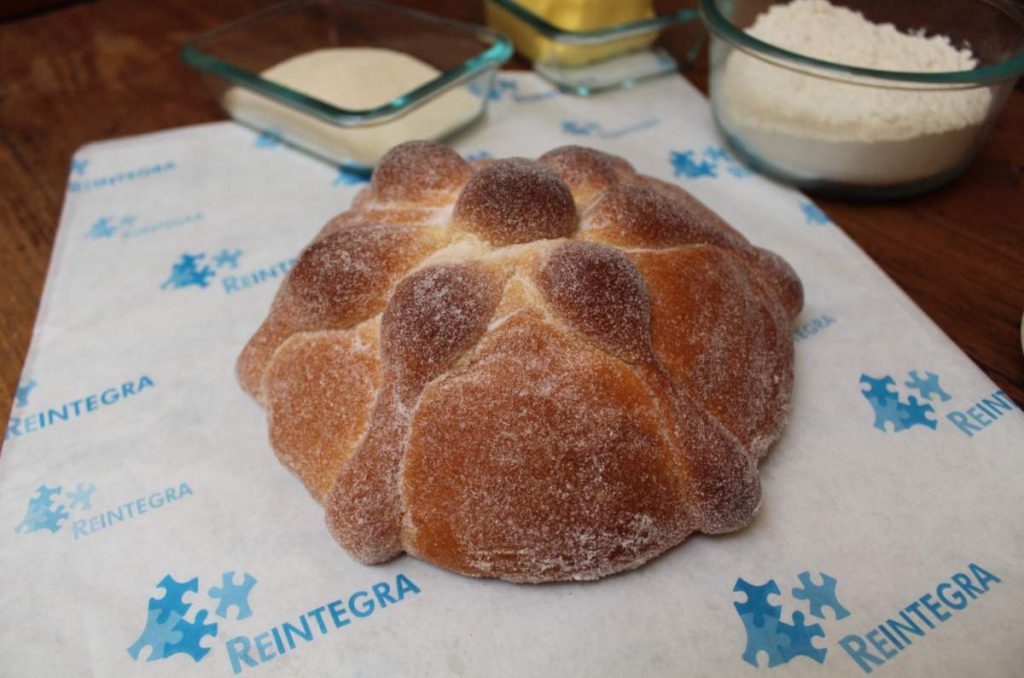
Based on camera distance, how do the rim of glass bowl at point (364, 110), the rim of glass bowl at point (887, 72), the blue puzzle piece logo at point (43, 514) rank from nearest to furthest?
the blue puzzle piece logo at point (43, 514) < the rim of glass bowl at point (887, 72) < the rim of glass bowl at point (364, 110)

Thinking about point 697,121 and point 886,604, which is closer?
point 886,604

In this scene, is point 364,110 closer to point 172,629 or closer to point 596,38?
point 596,38

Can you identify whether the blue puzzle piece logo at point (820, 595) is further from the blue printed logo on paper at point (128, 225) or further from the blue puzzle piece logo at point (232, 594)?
the blue printed logo on paper at point (128, 225)

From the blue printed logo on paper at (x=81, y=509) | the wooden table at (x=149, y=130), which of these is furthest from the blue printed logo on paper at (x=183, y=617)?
the wooden table at (x=149, y=130)

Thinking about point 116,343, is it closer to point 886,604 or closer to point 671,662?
point 671,662

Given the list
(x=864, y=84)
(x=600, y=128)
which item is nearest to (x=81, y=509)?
(x=600, y=128)

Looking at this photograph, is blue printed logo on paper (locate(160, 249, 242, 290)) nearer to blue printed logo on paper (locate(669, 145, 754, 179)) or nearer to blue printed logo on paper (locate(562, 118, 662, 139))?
blue printed logo on paper (locate(562, 118, 662, 139))

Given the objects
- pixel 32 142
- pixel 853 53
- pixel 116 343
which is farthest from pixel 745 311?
pixel 32 142
